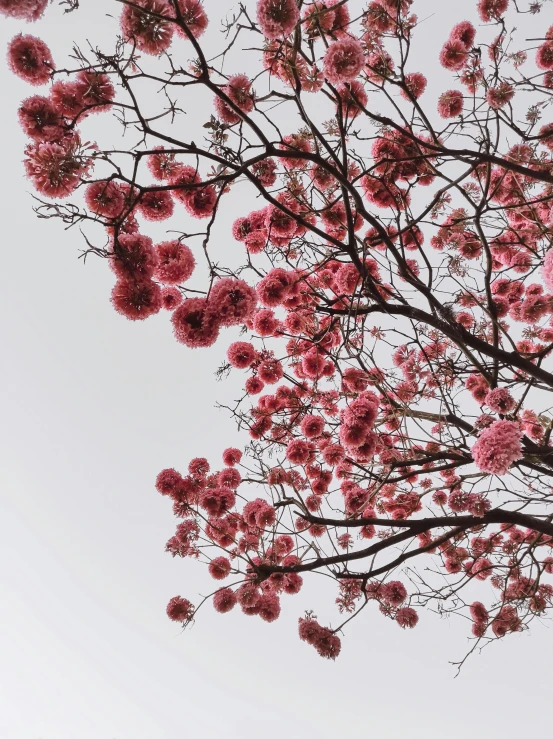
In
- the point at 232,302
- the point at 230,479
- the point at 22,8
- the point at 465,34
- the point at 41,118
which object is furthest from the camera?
the point at 230,479

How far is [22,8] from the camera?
1.89 m

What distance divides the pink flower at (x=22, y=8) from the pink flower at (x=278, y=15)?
110cm

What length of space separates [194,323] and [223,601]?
3.42 m

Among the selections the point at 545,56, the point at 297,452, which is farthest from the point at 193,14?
the point at 297,452

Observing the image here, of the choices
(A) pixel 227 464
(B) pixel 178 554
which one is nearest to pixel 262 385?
(A) pixel 227 464

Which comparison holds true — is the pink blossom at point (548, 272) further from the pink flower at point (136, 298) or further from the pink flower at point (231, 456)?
the pink flower at point (231, 456)

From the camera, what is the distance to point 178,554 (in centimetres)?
439

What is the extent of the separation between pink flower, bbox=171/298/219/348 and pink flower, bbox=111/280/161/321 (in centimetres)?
17

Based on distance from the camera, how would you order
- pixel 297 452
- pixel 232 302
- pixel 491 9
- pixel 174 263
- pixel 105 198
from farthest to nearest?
pixel 297 452 < pixel 491 9 < pixel 174 263 < pixel 232 302 < pixel 105 198

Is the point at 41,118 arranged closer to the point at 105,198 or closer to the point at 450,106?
the point at 105,198

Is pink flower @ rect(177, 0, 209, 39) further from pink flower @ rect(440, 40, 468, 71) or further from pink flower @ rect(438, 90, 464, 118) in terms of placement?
pink flower @ rect(438, 90, 464, 118)

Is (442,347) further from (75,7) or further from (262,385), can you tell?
(75,7)

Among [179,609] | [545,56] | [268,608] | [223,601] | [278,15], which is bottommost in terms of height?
[179,609]

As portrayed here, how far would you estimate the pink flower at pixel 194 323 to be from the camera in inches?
104
